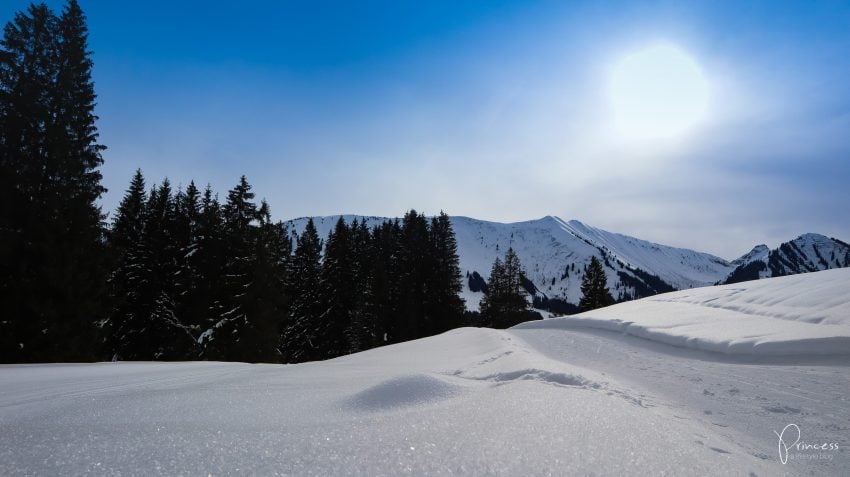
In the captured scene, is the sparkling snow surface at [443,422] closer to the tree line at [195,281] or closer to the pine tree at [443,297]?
the tree line at [195,281]

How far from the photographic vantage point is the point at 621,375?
17.3 ft

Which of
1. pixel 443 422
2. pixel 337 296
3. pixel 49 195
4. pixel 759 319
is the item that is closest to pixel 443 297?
pixel 337 296

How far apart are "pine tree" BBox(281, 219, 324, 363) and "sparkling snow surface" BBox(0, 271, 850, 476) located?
33.2 meters

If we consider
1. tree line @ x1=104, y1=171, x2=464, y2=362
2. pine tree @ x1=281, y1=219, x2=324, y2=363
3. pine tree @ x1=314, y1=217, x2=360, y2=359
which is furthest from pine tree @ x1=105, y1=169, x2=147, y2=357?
pine tree @ x1=314, y1=217, x2=360, y2=359

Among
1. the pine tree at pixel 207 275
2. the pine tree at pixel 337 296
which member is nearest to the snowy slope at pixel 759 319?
the pine tree at pixel 207 275

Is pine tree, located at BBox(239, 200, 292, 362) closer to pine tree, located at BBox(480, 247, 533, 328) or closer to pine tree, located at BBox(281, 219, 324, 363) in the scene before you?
pine tree, located at BBox(281, 219, 324, 363)

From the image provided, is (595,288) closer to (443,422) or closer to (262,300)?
(262,300)

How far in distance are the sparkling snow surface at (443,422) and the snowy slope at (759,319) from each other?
20 centimetres

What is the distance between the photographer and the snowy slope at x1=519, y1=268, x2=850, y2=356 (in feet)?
17.4

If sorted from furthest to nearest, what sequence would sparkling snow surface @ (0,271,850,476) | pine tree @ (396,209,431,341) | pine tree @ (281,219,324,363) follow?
pine tree @ (396,209,431,341) → pine tree @ (281,219,324,363) → sparkling snow surface @ (0,271,850,476)

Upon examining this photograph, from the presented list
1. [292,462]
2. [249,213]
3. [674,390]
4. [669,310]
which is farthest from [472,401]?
[249,213]

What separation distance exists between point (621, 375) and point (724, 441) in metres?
2.52

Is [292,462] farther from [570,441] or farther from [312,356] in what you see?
[312,356]

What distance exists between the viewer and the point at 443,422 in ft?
8.84
